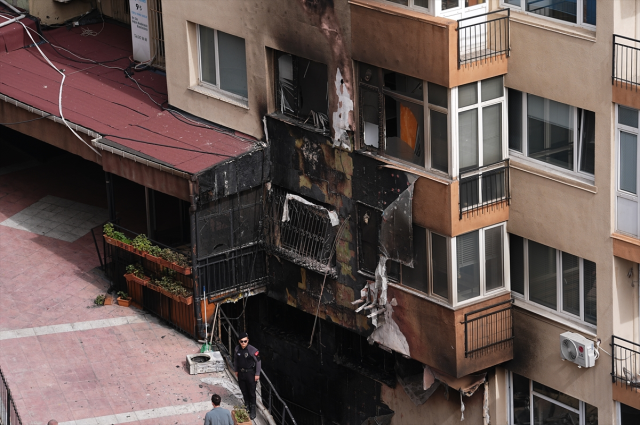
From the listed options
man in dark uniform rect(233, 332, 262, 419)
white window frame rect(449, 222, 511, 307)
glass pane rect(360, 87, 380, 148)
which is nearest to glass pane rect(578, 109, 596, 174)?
white window frame rect(449, 222, 511, 307)

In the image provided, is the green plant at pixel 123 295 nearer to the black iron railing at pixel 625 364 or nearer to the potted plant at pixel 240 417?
the potted plant at pixel 240 417

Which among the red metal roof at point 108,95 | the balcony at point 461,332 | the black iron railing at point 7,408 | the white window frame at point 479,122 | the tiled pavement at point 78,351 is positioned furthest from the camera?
the red metal roof at point 108,95

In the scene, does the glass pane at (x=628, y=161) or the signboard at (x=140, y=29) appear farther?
the signboard at (x=140, y=29)

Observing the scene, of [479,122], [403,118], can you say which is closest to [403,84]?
[403,118]

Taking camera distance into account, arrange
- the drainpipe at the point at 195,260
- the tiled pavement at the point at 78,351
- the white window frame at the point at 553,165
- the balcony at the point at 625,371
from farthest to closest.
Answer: the drainpipe at the point at 195,260, the tiled pavement at the point at 78,351, the balcony at the point at 625,371, the white window frame at the point at 553,165

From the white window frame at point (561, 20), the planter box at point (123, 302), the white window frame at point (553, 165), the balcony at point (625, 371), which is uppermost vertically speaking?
the white window frame at point (561, 20)

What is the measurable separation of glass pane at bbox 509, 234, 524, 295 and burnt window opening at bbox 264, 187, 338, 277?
4114 mm

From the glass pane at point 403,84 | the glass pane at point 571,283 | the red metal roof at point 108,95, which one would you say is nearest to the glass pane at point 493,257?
the glass pane at point 571,283

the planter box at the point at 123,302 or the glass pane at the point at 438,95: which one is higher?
the glass pane at the point at 438,95

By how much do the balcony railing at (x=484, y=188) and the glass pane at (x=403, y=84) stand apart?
1.91m

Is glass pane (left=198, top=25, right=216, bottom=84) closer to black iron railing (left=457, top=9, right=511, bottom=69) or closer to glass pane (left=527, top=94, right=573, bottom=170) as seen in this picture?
black iron railing (left=457, top=9, right=511, bottom=69)

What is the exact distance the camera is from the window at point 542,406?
87.8 feet

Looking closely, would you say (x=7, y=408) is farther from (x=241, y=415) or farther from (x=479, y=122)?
(x=479, y=122)

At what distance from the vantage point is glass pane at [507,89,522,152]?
26.0 meters
